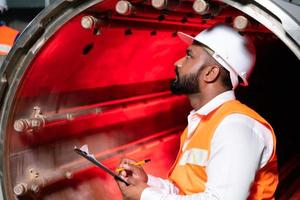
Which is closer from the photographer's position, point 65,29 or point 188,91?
point 65,29

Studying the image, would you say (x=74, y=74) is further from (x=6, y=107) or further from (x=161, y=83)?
(x=161, y=83)

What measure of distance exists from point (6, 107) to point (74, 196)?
78 cm

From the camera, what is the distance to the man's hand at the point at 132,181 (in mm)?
1931

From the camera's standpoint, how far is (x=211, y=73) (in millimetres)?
2059

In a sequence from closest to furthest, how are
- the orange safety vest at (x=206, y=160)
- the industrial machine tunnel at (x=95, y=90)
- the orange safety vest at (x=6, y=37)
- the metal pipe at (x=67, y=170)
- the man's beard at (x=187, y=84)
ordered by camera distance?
the orange safety vest at (x=206, y=160) → the industrial machine tunnel at (x=95, y=90) → the man's beard at (x=187, y=84) → the metal pipe at (x=67, y=170) → the orange safety vest at (x=6, y=37)

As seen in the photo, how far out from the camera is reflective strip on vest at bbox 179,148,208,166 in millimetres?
1887

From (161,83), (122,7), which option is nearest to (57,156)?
(122,7)

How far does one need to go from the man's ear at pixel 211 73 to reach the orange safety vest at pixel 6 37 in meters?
1.74

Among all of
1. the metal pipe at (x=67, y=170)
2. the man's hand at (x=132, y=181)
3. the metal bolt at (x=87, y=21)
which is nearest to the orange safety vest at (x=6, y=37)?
the metal pipe at (x=67, y=170)

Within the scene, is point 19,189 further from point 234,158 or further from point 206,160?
point 234,158

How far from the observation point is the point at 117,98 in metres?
3.13

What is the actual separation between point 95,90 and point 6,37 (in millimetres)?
926

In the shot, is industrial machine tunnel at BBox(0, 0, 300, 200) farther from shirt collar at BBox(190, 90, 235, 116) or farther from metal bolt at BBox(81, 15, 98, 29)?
shirt collar at BBox(190, 90, 235, 116)

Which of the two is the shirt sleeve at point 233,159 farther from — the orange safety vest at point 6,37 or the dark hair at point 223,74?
the orange safety vest at point 6,37
